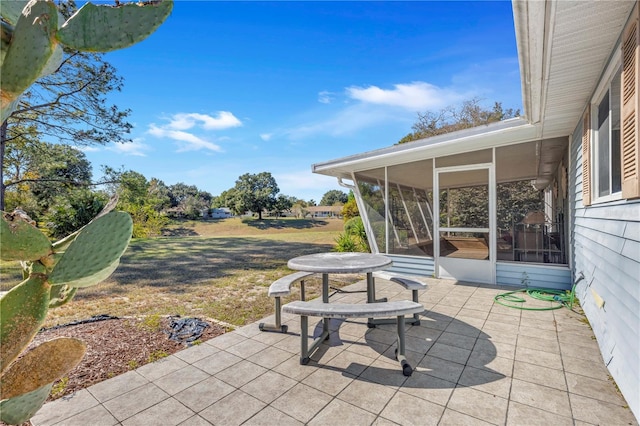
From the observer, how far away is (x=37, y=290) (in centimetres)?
93

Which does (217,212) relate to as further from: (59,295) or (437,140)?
(59,295)

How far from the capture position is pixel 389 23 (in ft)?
23.9

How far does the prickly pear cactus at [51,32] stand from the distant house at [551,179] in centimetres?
225

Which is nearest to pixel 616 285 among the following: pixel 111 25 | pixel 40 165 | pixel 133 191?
pixel 111 25

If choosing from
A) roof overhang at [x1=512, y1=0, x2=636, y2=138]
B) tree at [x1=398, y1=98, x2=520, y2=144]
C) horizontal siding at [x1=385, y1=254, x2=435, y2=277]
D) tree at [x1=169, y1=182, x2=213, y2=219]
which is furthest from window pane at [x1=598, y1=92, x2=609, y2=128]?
tree at [x1=169, y1=182, x2=213, y2=219]

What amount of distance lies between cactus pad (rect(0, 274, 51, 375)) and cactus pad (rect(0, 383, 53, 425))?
179mm

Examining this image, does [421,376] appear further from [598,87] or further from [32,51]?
[598,87]

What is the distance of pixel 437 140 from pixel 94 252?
210 inches

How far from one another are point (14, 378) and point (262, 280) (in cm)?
555

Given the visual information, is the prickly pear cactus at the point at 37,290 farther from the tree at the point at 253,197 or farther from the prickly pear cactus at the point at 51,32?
the tree at the point at 253,197

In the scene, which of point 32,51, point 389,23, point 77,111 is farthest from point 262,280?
point 77,111

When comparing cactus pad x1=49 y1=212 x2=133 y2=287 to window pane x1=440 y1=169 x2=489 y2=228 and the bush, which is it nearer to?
window pane x1=440 y1=169 x2=489 y2=228

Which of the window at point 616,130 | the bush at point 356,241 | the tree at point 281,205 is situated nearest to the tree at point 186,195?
the tree at point 281,205

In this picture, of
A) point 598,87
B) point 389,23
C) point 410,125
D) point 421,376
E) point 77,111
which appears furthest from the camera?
point 410,125
